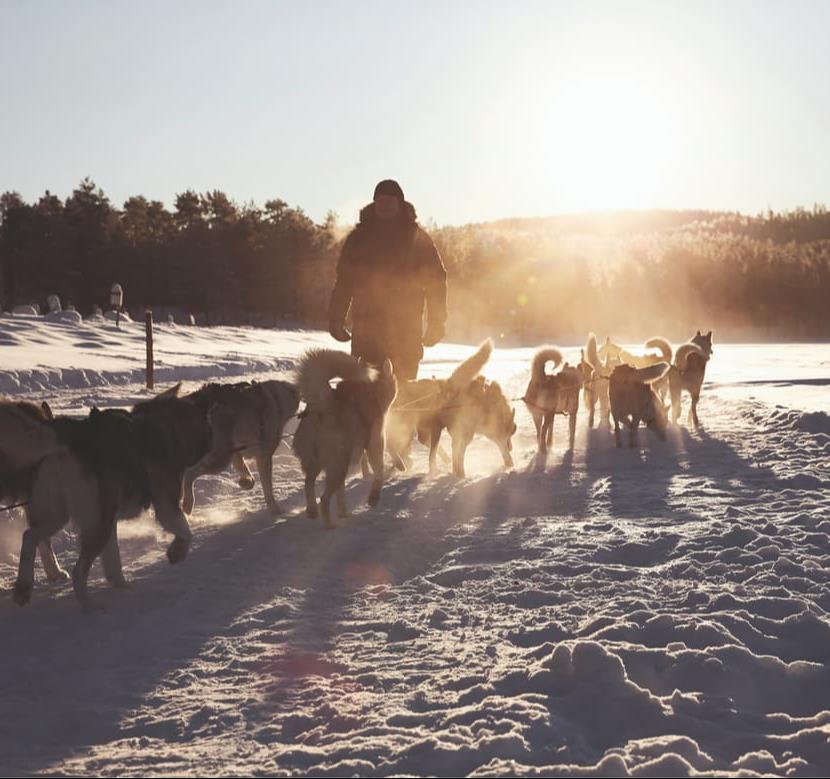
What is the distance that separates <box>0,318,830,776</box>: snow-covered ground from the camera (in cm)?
262

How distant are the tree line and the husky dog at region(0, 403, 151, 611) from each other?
43.4 metres

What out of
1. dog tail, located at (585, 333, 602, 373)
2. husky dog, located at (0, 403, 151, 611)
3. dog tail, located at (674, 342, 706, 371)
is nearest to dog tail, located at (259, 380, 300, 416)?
husky dog, located at (0, 403, 151, 611)

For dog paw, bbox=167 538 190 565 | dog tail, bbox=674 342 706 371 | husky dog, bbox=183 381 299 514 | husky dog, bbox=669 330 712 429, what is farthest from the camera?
dog tail, bbox=674 342 706 371

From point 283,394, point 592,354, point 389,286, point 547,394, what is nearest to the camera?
point 283,394

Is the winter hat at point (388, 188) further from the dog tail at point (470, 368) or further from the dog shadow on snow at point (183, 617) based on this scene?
the dog shadow on snow at point (183, 617)

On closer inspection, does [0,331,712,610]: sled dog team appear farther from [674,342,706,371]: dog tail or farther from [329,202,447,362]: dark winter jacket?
[674,342,706,371]: dog tail

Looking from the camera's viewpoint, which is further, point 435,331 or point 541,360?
point 541,360

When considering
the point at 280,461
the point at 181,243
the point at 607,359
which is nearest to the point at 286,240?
the point at 181,243

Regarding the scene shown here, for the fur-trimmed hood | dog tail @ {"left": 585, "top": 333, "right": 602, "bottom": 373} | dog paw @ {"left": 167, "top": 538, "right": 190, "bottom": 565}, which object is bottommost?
dog paw @ {"left": 167, "top": 538, "right": 190, "bottom": 565}

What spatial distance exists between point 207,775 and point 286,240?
170 ft

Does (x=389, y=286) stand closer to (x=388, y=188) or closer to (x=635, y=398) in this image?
(x=388, y=188)

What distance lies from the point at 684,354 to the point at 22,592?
9966 mm

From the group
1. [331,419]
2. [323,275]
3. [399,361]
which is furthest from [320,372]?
[323,275]

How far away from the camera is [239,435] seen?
6336 millimetres
